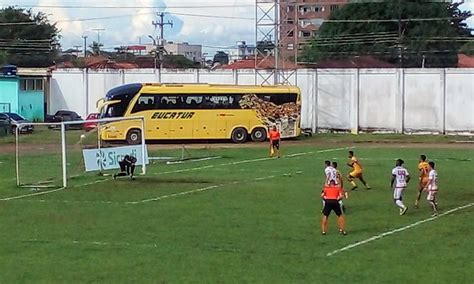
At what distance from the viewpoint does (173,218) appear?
1016 inches

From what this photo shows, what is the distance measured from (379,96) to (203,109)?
47.7 ft

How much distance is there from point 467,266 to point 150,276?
20.3 ft

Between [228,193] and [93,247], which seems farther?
[228,193]

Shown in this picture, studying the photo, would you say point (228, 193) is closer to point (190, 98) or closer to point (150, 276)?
point (150, 276)

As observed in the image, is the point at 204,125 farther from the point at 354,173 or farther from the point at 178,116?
the point at 354,173

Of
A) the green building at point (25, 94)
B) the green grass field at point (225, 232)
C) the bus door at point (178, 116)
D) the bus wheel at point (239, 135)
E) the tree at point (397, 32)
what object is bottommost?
the green grass field at point (225, 232)

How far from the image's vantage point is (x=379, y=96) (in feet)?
220

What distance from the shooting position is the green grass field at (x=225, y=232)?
704 inches

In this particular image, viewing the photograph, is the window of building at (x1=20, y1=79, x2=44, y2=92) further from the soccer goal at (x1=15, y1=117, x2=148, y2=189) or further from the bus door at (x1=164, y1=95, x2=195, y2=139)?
the soccer goal at (x1=15, y1=117, x2=148, y2=189)

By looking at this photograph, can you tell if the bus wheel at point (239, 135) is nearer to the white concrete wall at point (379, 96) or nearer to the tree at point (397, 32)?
the white concrete wall at point (379, 96)

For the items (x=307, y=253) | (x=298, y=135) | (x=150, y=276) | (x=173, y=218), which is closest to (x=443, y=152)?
(x=298, y=135)

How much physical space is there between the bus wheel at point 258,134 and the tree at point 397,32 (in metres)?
38.3

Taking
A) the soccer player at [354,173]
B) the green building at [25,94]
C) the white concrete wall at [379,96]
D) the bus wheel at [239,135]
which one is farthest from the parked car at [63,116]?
the soccer player at [354,173]

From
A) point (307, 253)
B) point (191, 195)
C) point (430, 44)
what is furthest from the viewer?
point (430, 44)
